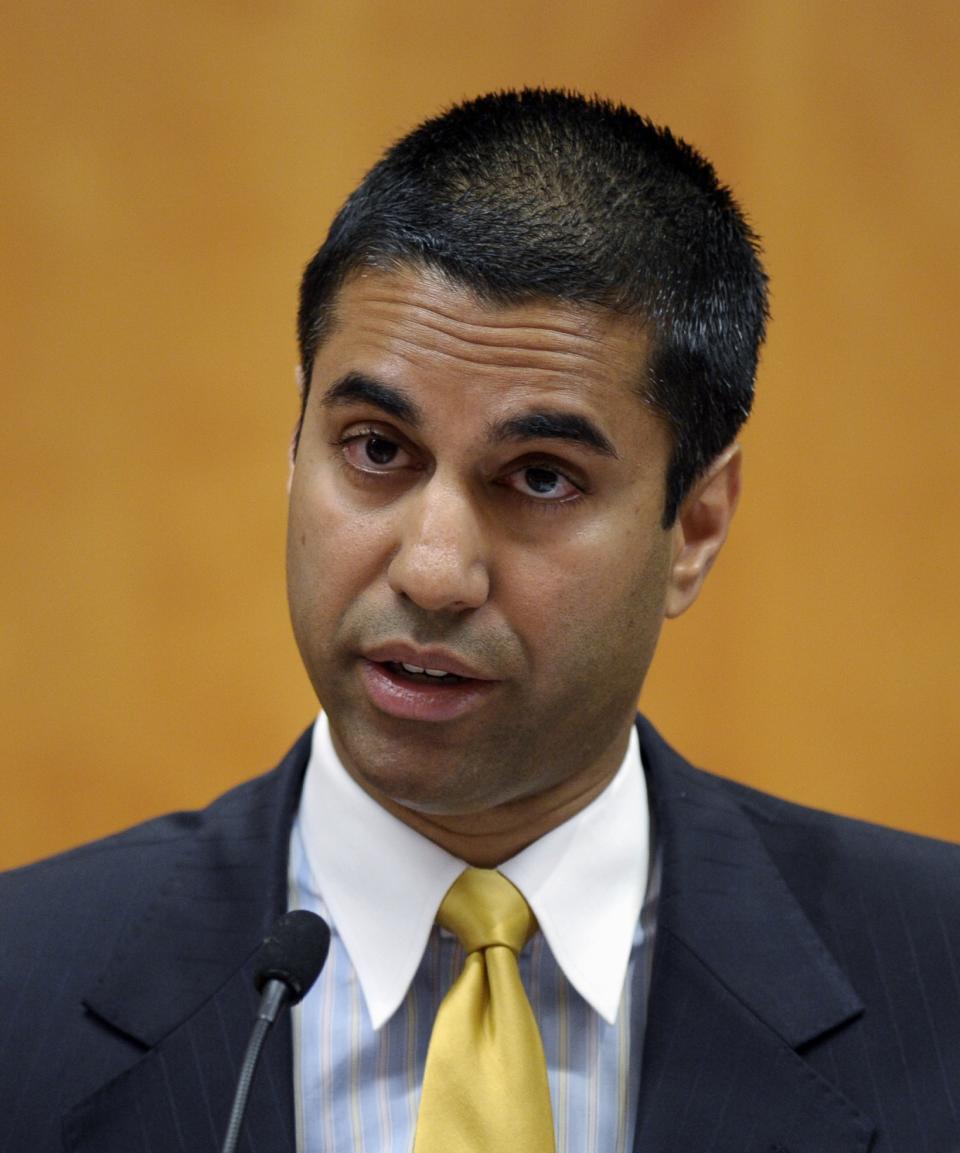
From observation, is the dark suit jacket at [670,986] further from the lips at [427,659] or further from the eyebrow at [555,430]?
the eyebrow at [555,430]

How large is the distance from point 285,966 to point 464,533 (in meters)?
0.46

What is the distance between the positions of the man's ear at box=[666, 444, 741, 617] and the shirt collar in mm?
236

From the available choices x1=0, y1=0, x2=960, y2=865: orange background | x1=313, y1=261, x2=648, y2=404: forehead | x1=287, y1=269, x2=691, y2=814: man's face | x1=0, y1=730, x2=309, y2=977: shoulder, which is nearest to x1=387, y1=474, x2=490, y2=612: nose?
x1=287, y1=269, x2=691, y2=814: man's face

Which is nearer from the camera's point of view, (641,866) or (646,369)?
(646,369)

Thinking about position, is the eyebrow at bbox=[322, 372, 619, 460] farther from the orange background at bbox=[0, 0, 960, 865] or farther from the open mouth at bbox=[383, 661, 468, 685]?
the orange background at bbox=[0, 0, 960, 865]

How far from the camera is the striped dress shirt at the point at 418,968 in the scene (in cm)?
168

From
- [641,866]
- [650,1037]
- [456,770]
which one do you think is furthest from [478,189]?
[650,1037]

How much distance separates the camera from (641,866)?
1867 millimetres

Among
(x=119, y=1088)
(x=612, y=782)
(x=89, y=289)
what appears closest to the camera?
(x=119, y=1088)

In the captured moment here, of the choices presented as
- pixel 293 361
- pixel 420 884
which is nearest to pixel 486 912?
pixel 420 884

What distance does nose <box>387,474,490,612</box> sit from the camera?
1.57 meters

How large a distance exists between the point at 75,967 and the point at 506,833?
1.50 ft

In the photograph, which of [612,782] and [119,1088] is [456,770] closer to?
[612,782]

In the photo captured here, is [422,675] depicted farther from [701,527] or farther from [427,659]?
[701,527]
